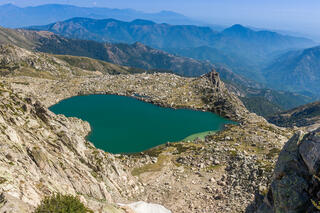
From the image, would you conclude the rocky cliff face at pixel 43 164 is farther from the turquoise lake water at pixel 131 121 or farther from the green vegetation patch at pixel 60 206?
the turquoise lake water at pixel 131 121

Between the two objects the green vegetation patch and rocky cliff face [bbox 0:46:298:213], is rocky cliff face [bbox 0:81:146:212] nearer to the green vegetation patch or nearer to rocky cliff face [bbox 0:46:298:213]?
rocky cliff face [bbox 0:46:298:213]

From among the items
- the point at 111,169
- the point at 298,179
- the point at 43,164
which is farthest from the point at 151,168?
the point at 298,179

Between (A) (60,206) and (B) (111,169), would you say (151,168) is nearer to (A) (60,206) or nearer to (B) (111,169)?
(B) (111,169)

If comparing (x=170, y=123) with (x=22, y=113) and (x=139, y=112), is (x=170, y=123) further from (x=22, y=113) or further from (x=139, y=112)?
(x=22, y=113)

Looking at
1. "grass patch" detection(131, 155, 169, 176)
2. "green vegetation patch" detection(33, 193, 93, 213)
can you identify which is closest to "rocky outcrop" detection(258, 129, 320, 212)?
"green vegetation patch" detection(33, 193, 93, 213)

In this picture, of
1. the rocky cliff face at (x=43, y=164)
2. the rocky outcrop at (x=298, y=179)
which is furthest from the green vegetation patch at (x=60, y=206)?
the rocky outcrop at (x=298, y=179)

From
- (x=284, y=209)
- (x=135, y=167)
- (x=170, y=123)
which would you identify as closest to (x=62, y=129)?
(x=135, y=167)
